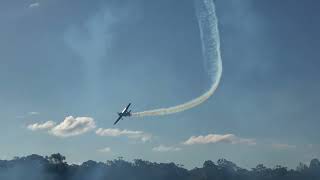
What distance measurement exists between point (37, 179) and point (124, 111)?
103m

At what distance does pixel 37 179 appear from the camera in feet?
655

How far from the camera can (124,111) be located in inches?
4355

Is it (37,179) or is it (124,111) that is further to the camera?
(37,179)
